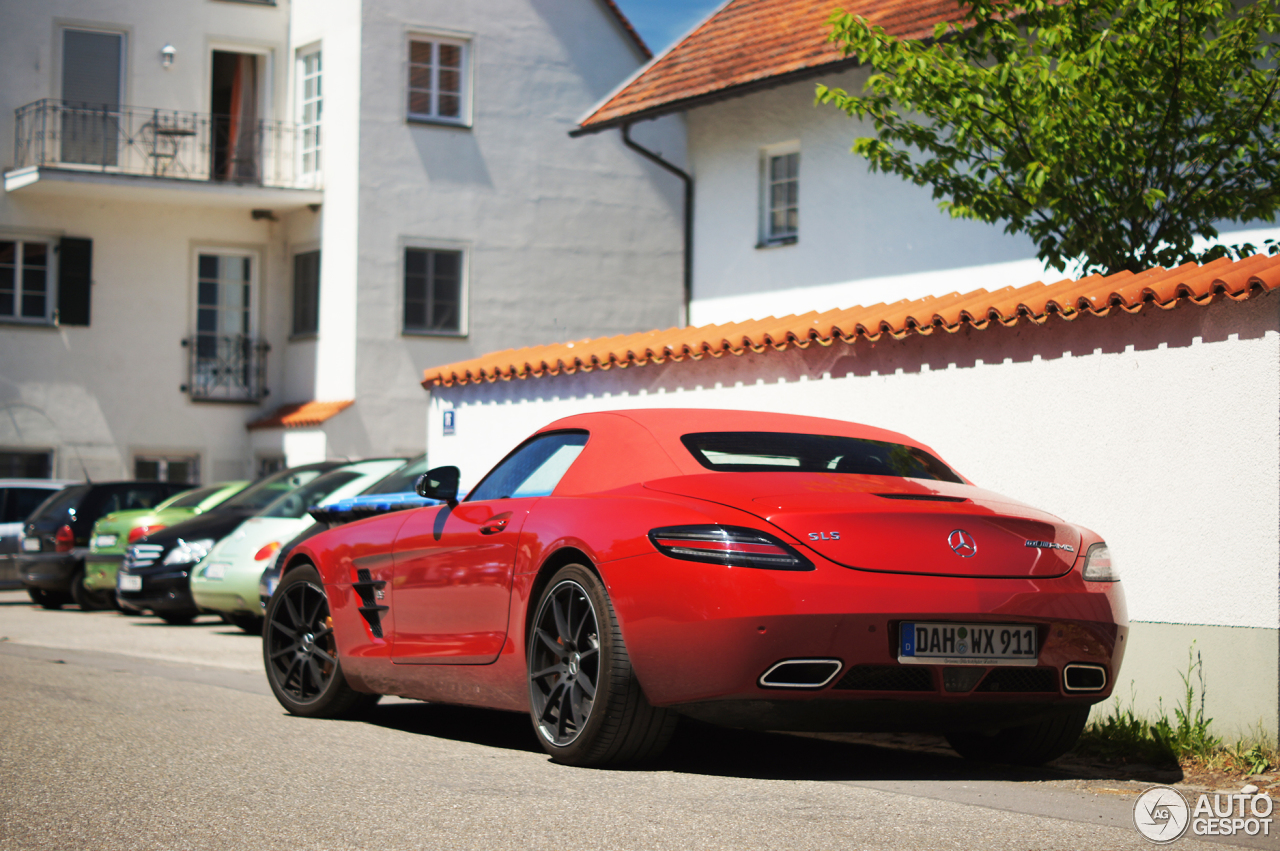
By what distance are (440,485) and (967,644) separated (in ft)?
8.37

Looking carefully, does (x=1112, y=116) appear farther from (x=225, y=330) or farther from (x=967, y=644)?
(x=225, y=330)

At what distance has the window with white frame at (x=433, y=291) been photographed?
25.2m

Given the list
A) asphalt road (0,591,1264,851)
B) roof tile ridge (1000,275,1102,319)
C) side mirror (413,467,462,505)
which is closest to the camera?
asphalt road (0,591,1264,851)

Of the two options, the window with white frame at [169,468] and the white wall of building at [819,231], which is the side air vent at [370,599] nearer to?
the white wall of building at [819,231]

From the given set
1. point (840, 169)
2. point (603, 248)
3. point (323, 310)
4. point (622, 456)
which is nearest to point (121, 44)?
point (323, 310)

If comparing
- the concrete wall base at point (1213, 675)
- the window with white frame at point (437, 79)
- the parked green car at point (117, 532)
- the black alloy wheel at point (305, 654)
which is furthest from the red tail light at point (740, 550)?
the window with white frame at point (437, 79)

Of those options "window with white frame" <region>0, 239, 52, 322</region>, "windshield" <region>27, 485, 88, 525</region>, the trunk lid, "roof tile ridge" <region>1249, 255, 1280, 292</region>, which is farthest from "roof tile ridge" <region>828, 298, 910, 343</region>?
"window with white frame" <region>0, 239, 52, 322</region>

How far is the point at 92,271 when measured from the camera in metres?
26.3

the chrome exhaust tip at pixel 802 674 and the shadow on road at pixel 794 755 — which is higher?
the chrome exhaust tip at pixel 802 674

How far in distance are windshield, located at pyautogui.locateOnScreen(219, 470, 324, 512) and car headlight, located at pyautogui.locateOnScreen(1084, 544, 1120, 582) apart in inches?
454

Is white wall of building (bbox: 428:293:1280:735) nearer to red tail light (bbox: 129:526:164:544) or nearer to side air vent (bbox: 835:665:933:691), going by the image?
side air vent (bbox: 835:665:933:691)

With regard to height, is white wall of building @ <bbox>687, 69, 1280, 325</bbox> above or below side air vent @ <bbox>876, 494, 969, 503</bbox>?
above

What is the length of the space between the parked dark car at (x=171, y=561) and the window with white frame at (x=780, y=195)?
6.72 meters

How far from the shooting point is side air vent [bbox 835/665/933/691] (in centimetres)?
558
